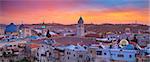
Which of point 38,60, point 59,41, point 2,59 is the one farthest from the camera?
point 59,41

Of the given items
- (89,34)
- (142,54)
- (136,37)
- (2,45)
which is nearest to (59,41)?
(89,34)

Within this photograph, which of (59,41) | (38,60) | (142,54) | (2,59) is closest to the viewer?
(142,54)

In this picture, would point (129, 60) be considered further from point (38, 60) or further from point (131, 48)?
point (38, 60)

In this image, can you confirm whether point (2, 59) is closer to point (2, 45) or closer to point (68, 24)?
point (2, 45)

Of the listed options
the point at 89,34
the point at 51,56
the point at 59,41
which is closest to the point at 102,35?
the point at 89,34

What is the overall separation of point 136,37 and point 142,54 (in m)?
1.27

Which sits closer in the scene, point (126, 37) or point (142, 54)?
point (142, 54)

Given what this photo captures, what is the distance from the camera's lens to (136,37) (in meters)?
4.76

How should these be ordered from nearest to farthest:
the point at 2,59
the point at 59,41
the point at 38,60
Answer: the point at 2,59 → the point at 38,60 → the point at 59,41

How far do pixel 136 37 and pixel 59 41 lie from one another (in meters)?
1.13

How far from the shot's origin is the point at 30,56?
4.11 m

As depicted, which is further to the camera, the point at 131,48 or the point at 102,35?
the point at 102,35

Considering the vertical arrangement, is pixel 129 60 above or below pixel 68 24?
below

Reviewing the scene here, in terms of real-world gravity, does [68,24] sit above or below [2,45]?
above
